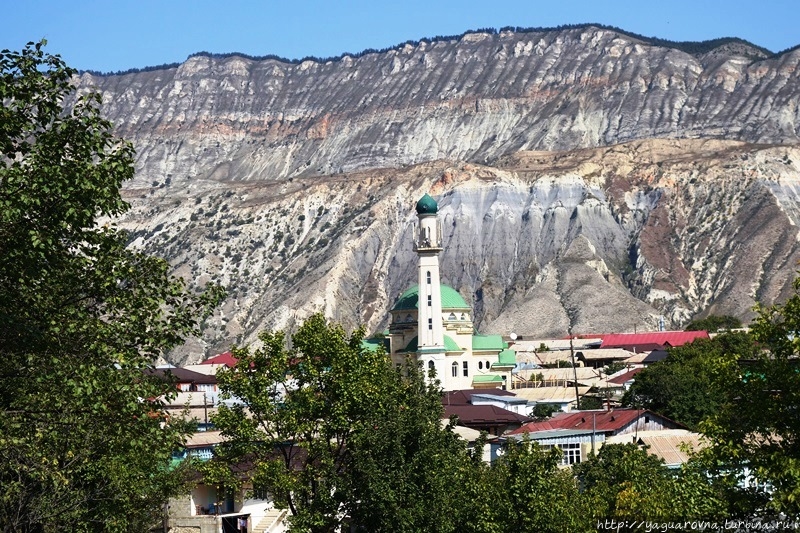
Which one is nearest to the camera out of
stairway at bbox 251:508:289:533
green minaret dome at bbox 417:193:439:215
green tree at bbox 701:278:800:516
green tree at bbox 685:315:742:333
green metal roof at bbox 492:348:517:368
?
green tree at bbox 701:278:800:516

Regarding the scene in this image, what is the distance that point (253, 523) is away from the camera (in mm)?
63719

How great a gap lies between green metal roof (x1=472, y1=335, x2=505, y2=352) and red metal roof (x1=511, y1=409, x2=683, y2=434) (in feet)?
178

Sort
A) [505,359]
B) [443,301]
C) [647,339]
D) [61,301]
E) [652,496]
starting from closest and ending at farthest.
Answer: [61,301]
[652,496]
[505,359]
[443,301]
[647,339]

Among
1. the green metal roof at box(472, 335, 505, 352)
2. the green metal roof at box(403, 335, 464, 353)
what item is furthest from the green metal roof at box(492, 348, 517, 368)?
the green metal roof at box(403, 335, 464, 353)

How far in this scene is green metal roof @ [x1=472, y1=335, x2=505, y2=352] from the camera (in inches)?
5349

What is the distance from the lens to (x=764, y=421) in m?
32.3

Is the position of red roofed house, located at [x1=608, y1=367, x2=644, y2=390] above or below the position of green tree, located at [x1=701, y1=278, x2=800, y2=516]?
above

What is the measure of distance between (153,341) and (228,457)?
20.0 m

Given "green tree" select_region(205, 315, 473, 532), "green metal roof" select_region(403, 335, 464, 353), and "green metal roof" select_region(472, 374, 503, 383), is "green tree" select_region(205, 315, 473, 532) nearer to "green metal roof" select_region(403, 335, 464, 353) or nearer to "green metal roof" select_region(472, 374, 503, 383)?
"green metal roof" select_region(403, 335, 464, 353)

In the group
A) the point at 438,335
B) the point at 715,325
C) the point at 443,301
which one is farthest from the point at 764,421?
the point at 715,325

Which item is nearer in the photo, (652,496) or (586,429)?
(652,496)

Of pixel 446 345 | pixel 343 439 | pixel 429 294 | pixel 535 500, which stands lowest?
pixel 535 500

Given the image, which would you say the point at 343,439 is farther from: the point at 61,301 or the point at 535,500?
the point at 61,301

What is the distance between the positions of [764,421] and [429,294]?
3716 inches
